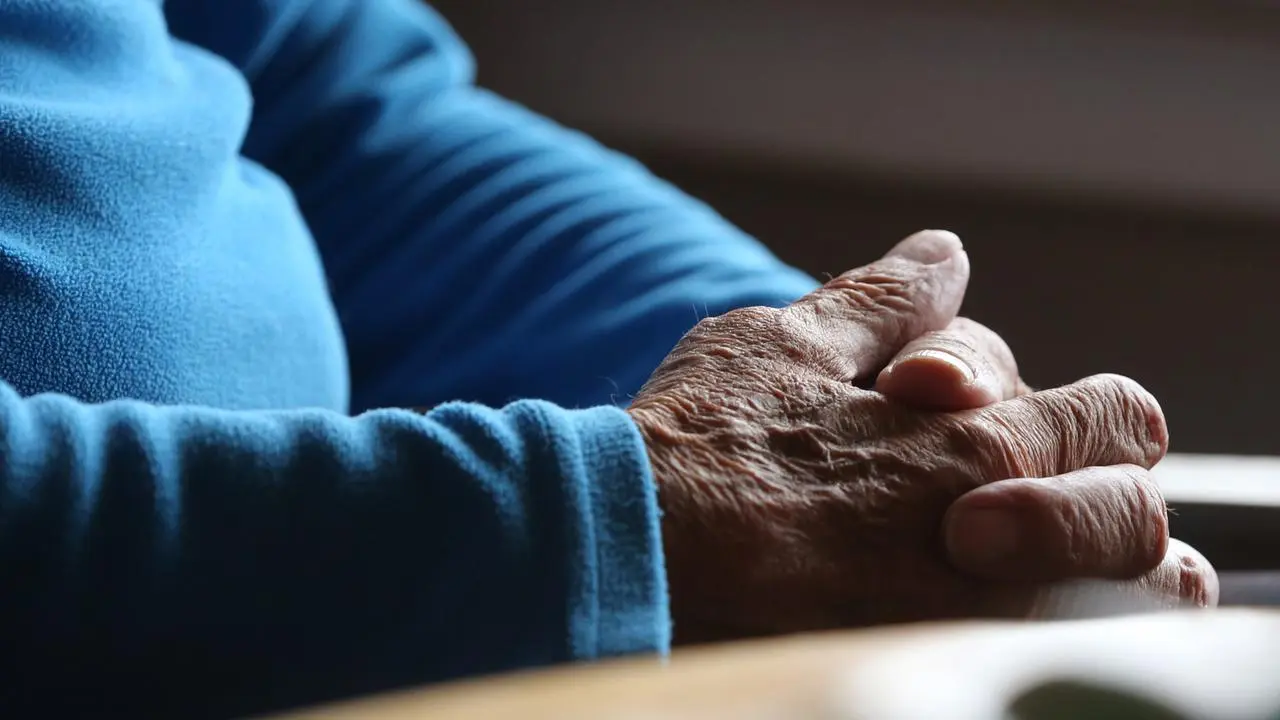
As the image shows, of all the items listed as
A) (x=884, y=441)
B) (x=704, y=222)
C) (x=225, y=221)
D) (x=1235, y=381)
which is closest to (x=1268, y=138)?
(x=1235, y=381)

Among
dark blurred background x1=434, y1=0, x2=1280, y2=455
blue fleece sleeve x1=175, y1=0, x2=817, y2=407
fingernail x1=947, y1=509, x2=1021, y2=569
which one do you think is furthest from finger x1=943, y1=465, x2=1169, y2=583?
dark blurred background x1=434, y1=0, x2=1280, y2=455

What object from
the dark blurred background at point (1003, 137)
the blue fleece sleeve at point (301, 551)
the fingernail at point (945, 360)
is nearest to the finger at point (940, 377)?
the fingernail at point (945, 360)

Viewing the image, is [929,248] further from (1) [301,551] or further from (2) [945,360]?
(1) [301,551]

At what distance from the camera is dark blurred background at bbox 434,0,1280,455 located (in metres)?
0.87

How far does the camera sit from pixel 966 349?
433 millimetres

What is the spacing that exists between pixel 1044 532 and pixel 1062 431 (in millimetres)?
70

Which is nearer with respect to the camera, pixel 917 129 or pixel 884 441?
pixel 884 441

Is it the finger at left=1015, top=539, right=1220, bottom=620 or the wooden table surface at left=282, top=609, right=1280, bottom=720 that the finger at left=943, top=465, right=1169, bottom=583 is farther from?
the wooden table surface at left=282, top=609, right=1280, bottom=720

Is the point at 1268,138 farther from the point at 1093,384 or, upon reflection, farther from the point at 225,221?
the point at 225,221

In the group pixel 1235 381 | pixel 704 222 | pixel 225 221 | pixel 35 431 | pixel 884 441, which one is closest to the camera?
pixel 35 431

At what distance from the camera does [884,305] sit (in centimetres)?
45

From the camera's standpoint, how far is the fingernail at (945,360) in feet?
1.32

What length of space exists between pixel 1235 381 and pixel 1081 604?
59 centimetres

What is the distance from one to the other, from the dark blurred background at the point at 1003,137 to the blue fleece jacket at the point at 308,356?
0.23m
